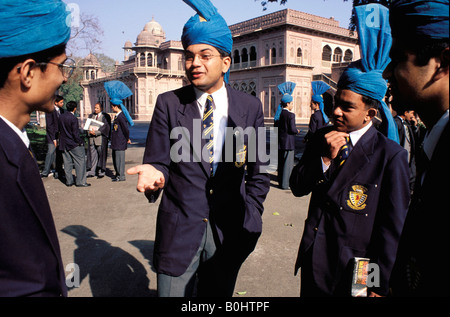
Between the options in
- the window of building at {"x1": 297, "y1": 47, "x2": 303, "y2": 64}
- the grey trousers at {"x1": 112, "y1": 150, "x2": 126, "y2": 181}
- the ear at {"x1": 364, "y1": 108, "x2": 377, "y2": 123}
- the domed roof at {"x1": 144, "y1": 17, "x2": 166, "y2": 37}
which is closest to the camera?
the ear at {"x1": 364, "y1": 108, "x2": 377, "y2": 123}

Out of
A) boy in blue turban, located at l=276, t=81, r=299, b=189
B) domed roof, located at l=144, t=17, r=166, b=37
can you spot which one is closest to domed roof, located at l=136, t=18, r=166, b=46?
domed roof, located at l=144, t=17, r=166, b=37

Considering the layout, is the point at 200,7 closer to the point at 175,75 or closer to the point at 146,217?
the point at 146,217

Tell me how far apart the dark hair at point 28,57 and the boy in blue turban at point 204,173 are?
82 centimetres

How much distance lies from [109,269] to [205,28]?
3133 mm

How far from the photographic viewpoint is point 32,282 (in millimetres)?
1331

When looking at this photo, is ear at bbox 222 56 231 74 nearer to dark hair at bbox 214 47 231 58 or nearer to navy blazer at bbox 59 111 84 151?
dark hair at bbox 214 47 231 58

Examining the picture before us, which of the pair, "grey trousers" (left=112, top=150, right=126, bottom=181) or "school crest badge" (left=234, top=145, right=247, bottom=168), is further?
"grey trousers" (left=112, top=150, right=126, bottom=181)

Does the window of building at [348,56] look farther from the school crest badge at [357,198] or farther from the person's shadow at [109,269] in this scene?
the school crest badge at [357,198]

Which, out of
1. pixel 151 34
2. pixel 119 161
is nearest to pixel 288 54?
pixel 151 34

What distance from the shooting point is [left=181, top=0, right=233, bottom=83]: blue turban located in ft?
7.55

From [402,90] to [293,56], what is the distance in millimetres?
36516

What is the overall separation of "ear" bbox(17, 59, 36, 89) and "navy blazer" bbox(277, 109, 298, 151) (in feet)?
23.7

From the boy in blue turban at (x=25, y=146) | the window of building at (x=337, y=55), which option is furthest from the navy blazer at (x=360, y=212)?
the window of building at (x=337, y=55)
